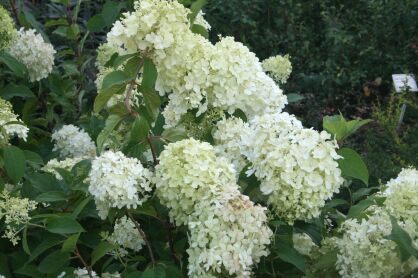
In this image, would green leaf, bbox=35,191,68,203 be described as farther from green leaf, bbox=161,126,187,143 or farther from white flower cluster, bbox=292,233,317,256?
white flower cluster, bbox=292,233,317,256

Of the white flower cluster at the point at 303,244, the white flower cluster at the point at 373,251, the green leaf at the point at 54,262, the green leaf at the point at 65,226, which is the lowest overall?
the green leaf at the point at 54,262

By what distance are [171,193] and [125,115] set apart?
0.29 meters

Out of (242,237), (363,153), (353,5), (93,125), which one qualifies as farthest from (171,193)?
(353,5)

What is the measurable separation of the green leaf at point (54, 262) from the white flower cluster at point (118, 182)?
0.88 ft

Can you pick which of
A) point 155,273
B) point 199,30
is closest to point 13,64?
point 199,30

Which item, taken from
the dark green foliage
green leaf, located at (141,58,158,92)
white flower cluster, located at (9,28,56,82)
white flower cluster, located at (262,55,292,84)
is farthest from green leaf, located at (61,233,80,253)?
the dark green foliage

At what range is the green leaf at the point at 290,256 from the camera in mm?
1523

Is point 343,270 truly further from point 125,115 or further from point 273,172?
point 125,115

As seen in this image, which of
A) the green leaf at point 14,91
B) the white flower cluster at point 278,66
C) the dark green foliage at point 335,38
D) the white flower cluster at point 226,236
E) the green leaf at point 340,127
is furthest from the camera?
the dark green foliage at point 335,38

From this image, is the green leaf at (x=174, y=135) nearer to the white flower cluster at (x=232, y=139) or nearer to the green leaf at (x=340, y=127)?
the white flower cluster at (x=232, y=139)

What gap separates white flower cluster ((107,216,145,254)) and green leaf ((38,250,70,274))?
0.12 metres

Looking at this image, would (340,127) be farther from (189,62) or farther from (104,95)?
(104,95)

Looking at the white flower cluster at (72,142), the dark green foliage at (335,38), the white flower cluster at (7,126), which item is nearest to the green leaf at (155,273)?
the white flower cluster at (7,126)

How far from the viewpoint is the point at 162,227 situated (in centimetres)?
172
